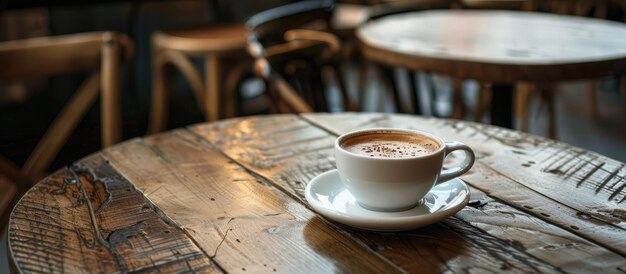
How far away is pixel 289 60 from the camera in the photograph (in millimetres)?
1855

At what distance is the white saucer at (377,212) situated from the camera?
0.81 metres

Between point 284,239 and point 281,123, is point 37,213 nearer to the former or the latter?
point 284,239

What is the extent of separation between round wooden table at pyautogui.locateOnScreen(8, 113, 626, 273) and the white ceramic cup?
0.04 m

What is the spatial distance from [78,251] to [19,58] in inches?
36.4

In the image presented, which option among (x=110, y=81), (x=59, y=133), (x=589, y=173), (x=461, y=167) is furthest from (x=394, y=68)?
(x=461, y=167)

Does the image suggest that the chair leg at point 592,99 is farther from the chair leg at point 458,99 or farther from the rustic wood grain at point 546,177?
the rustic wood grain at point 546,177

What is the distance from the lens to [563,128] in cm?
378

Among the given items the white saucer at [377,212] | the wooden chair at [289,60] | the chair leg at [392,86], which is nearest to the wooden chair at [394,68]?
the chair leg at [392,86]

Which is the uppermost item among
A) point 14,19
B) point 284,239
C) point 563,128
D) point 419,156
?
point 419,156

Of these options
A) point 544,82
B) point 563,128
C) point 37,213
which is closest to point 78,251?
point 37,213

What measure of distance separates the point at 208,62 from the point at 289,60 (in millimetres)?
1210

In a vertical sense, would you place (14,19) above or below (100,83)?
below

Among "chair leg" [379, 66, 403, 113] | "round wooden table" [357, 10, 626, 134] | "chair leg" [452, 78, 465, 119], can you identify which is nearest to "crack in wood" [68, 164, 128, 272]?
"round wooden table" [357, 10, 626, 134]

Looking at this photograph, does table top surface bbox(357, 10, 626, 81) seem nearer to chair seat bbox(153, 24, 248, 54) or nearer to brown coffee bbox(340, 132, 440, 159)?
chair seat bbox(153, 24, 248, 54)
